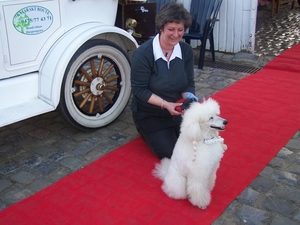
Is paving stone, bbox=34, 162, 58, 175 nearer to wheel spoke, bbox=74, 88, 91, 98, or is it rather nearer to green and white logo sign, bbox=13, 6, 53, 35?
wheel spoke, bbox=74, 88, 91, 98

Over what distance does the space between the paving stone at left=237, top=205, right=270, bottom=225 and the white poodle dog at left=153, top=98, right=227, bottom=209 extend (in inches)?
9.9

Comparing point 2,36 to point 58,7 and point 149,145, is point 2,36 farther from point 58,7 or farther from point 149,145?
point 149,145

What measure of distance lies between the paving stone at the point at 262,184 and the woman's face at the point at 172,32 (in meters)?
Result: 1.28

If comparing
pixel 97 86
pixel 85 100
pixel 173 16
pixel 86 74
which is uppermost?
pixel 173 16

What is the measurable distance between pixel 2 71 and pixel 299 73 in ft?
13.8

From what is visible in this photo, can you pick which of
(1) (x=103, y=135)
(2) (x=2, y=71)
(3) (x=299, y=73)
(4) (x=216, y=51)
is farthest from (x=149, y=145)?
(4) (x=216, y=51)

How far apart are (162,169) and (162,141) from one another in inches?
11.8

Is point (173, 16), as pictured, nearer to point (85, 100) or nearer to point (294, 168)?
point (85, 100)

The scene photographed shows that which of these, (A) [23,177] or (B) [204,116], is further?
(A) [23,177]

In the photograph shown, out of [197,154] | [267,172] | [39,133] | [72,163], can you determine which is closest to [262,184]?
[267,172]

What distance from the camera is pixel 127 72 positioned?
152 inches

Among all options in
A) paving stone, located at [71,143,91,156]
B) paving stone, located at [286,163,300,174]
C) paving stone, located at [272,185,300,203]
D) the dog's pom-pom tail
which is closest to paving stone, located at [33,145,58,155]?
paving stone, located at [71,143,91,156]

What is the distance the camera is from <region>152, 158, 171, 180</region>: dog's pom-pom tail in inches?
115

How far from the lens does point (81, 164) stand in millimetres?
3211
